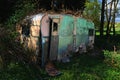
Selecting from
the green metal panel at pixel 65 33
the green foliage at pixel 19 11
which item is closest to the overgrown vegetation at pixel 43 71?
the green metal panel at pixel 65 33

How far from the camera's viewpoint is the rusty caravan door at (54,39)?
16.9m

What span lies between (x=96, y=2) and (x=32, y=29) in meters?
42.1

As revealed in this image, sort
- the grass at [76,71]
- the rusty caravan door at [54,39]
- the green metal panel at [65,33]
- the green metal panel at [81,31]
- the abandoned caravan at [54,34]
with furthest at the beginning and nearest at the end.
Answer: the green metal panel at [81,31] < the green metal panel at [65,33] < the rusty caravan door at [54,39] < the abandoned caravan at [54,34] < the grass at [76,71]

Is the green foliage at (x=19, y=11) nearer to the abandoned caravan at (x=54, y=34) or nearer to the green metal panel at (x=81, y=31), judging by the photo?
the abandoned caravan at (x=54, y=34)

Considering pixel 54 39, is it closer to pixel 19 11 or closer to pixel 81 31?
pixel 81 31

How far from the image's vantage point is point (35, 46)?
16422 millimetres

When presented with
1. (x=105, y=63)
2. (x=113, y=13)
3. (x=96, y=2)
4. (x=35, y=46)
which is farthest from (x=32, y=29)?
(x=96, y=2)

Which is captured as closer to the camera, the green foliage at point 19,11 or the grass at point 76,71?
the grass at point 76,71

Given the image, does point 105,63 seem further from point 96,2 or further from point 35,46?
point 96,2

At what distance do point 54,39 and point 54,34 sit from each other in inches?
9.9

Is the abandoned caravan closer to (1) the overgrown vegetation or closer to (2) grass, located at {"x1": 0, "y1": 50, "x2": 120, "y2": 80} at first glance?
(1) the overgrown vegetation

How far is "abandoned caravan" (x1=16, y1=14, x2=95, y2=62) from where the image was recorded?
1641cm

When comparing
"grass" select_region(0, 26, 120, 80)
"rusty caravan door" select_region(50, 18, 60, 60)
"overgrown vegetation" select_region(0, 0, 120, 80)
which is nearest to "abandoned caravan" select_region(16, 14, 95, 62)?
"rusty caravan door" select_region(50, 18, 60, 60)

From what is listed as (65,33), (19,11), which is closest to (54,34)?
(65,33)
